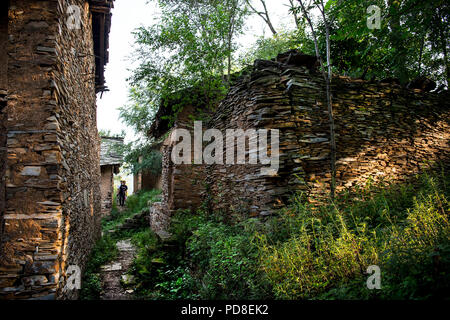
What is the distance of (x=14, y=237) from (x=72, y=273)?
1.25 metres

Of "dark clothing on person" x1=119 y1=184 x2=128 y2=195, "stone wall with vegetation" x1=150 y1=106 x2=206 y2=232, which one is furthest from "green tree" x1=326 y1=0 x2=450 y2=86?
"dark clothing on person" x1=119 y1=184 x2=128 y2=195

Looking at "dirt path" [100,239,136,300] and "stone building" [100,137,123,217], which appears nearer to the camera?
"dirt path" [100,239,136,300]

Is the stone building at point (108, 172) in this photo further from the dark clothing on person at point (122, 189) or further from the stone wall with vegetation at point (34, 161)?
the stone wall with vegetation at point (34, 161)

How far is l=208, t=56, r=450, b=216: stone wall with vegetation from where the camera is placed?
4.35 m

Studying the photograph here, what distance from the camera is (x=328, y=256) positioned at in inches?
104

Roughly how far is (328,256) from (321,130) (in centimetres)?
265

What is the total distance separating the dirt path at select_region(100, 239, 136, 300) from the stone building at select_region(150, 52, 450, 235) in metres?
2.78

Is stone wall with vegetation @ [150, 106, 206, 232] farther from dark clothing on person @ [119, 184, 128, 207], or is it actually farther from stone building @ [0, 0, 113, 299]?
dark clothing on person @ [119, 184, 128, 207]

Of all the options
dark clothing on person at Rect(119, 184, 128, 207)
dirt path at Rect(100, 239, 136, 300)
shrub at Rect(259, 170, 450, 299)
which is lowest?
dirt path at Rect(100, 239, 136, 300)

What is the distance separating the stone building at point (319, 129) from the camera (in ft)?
14.3

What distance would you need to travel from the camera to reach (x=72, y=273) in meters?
3.52

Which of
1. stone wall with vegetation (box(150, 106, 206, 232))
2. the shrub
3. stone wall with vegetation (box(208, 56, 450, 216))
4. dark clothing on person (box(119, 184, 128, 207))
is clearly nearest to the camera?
the shrub

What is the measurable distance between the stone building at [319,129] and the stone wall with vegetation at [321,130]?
2 cm

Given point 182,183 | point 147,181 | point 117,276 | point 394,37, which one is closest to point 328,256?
point 117,276
